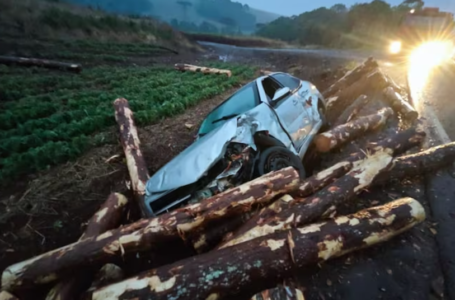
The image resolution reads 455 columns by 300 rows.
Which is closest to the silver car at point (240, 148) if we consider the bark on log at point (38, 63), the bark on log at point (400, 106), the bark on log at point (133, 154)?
the bark on log at point (133, 154)

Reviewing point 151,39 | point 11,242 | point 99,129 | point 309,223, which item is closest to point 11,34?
point 151,39

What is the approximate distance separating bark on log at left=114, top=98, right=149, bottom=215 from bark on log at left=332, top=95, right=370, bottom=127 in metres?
4.08

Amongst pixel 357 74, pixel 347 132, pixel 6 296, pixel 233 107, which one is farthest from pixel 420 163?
pixel 357 74

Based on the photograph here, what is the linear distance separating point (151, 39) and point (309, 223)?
29.6 metres

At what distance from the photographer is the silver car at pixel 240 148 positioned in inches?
141

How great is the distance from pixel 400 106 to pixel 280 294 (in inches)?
242

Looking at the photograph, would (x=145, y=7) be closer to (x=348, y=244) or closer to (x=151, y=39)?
(x=151, y=39)

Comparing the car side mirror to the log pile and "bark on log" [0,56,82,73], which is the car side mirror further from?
"bark on log" [0,56,82,73]

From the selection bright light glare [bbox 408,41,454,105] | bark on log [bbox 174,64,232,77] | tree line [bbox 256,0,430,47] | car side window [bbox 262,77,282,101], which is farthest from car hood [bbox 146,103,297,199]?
tree line [bbox 256,0,430,47]

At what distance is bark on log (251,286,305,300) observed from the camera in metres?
2.24

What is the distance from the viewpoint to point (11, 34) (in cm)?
1814

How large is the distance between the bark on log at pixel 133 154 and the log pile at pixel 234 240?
0.12 meters

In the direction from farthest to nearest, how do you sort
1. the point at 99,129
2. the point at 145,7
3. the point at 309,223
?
the point at 145,7 < the point at 99,129 < the point at 309,223

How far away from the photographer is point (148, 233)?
2.95 metres
